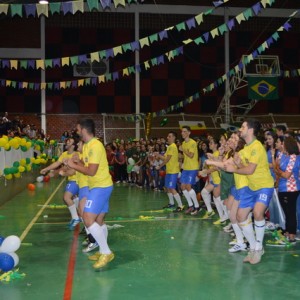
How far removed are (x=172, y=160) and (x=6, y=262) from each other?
232 inches

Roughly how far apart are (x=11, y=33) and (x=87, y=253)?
21.1m

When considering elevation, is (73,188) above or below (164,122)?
below

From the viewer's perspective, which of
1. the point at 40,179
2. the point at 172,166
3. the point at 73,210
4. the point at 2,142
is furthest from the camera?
the point at 40,179

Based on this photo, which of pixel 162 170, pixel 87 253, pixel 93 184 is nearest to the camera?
pixel 93 184

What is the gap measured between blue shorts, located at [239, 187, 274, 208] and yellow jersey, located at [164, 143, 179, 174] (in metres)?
4.50

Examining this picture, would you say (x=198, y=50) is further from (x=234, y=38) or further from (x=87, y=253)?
(x=87, y=253)

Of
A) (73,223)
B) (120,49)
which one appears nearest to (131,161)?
(120,49)

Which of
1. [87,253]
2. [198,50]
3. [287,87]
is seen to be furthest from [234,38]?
[87,253]

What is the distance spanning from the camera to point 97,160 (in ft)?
18.6

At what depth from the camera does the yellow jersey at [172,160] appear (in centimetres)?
1063

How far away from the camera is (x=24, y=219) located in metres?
9.69

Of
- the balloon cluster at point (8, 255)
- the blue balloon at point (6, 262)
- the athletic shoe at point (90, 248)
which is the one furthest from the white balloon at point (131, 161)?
the blue balloon at point (6, 262)

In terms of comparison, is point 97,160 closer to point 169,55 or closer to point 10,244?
point 10,244

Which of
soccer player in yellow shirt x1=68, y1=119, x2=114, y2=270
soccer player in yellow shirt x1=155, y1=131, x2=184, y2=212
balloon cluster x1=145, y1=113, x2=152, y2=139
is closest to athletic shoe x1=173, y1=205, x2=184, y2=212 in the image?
soccer player in yellow shirt x1=155, y1=131, x2=184, y2=212
